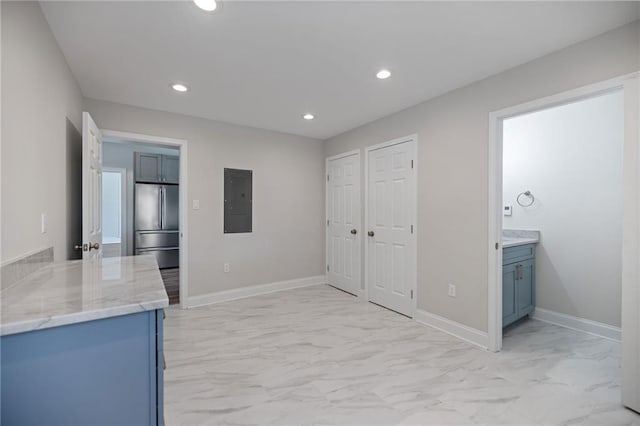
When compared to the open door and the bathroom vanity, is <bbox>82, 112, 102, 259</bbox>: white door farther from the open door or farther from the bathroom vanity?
the bathroom vanity

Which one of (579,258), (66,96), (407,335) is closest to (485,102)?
(579,258)

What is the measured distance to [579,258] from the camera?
3.01 m

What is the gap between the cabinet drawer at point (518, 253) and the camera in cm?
287

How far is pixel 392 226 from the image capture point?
3551mm

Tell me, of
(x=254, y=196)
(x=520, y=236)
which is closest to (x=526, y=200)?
(x=520, y=236)

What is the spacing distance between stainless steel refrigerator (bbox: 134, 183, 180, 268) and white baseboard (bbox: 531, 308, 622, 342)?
5.54m

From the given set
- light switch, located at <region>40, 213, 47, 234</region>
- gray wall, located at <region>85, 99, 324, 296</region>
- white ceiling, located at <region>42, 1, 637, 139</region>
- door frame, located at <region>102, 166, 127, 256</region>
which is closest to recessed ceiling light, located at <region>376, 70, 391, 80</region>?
white ceiling, located at <region>42, 1, 637, 139</region>

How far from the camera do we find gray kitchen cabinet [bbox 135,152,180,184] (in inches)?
213

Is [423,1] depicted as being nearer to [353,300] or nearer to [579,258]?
[579,258]

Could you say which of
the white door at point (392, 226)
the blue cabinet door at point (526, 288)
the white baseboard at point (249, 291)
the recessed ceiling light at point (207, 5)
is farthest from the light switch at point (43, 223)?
the blue cabinet door at point (526, 288)

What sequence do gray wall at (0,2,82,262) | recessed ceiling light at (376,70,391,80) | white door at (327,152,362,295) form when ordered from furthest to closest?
white door at (327,152,362,295) < recessed ceiling light at (376,70,391,80) < gray wall at (0,2,82,262)

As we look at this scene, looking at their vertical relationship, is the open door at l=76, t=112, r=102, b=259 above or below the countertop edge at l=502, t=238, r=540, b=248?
above

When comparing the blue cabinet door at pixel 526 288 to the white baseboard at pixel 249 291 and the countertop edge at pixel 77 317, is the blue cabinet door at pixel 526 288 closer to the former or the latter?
the white baseboard at pixel 249 291

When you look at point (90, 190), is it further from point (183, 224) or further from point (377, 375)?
point (377, 375)
